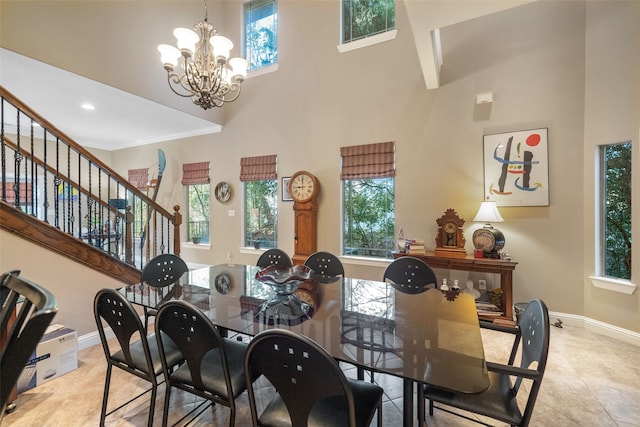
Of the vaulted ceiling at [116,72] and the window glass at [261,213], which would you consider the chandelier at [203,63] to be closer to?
the vaulted ceiling at [116,72]

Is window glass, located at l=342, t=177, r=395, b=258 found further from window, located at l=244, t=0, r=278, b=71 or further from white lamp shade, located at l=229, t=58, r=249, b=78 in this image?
window, located at l=244, t=0, r=278, b=71

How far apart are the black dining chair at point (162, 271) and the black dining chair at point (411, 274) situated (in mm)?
1862

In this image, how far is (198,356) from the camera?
1.37 m

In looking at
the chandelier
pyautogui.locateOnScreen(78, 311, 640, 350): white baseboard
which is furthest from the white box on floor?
the chandelier

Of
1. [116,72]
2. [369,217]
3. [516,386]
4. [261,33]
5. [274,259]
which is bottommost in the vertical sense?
[516,386]

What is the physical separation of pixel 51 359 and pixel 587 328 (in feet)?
16.6

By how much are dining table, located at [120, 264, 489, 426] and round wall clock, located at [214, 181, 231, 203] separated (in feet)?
9.89

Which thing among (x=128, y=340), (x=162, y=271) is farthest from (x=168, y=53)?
(x=128, y=340)

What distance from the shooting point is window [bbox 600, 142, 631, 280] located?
290 cm

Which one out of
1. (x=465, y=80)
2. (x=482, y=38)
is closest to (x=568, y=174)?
(x=465, y=80)

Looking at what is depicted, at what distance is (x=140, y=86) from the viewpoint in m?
3.88

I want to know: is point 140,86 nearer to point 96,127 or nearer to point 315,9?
point 96,127

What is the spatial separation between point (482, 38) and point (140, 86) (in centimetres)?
451

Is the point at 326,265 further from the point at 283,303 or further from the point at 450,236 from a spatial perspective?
the point at 450,236
